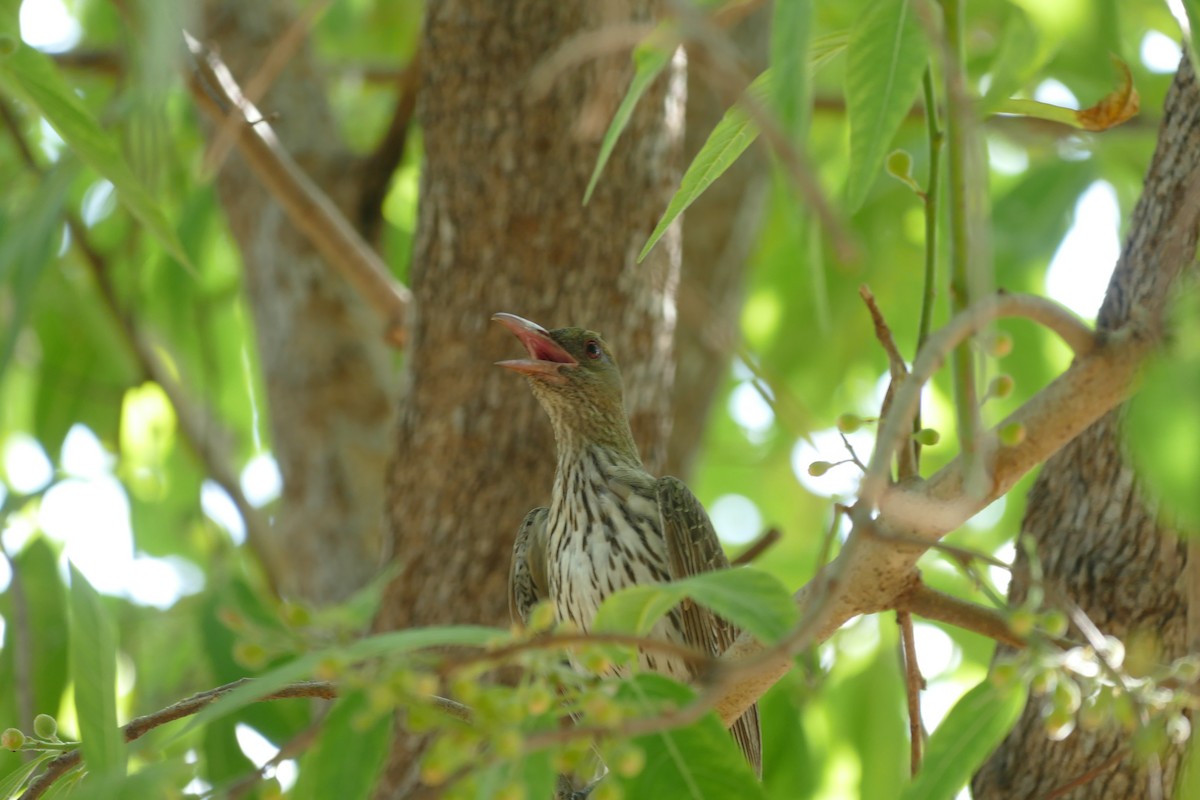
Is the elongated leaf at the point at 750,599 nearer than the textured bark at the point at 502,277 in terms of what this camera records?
Yes

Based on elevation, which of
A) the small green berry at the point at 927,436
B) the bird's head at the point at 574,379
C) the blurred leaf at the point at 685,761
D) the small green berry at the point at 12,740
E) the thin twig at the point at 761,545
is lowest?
the blurred leaf at the point at 685,761

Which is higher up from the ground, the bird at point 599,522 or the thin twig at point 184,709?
the bird at point 599,522

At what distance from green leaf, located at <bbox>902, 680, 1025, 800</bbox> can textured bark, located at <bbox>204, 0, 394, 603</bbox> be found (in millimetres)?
3517

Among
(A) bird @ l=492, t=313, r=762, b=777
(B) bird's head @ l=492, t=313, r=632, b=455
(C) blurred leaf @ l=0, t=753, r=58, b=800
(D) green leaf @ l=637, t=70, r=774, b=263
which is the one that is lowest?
(C) blurred leaf @ l=0, t=753, r=58, b=800

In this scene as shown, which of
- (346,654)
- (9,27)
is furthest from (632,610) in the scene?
(9,27)

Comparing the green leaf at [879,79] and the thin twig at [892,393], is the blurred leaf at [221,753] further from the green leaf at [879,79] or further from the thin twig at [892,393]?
the green leaf at [879,79]

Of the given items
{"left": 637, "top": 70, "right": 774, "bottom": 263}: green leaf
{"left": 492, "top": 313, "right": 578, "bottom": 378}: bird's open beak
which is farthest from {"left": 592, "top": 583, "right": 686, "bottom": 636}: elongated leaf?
{"left": 492, "top": 313, "right": 578, "bottom": 378}: bird's open beak

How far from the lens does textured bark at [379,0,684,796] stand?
405 centimetres

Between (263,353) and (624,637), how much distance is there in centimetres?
406

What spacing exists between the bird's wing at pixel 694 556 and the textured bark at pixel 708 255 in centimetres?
169

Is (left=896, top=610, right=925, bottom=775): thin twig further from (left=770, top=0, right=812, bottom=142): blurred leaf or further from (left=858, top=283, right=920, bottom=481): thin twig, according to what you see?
(left=770, top=0, right=812, bottom=142): blurred leaf

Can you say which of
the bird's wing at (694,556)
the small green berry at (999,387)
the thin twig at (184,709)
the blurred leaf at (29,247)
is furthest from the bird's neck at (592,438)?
the small green berry at (999,387)

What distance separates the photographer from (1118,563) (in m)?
2.94

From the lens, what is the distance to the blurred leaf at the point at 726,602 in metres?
1.59
